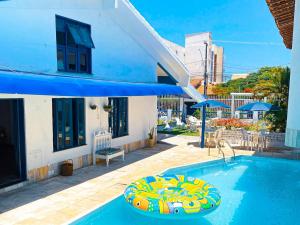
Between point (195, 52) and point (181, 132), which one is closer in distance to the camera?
point (181, 132)

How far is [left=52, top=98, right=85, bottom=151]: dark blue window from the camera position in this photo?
42.5 feet

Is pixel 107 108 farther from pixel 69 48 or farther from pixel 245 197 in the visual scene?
pixel 245 197

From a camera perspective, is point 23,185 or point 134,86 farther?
point 134,86

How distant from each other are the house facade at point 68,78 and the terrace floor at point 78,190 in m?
1.06

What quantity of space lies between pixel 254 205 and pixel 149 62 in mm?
12762

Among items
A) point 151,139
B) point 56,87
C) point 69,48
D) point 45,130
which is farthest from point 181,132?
point 56,87

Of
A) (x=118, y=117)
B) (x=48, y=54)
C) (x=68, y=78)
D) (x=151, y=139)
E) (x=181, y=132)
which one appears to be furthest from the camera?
(x=181, y=132)

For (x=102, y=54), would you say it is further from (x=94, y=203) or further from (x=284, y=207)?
(x=284, y=207)

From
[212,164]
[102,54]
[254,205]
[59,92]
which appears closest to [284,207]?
[254,205]

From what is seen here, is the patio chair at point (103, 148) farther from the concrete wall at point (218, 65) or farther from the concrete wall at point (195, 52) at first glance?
the concrete wall at point (218, 65)

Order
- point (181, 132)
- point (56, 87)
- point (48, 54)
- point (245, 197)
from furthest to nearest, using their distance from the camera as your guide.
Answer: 1. point (181, 132)
2. point (48, 54)
3. point (245, 197)
4. point (56, 87)

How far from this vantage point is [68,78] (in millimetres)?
11773

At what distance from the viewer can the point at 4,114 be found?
16812 millimetres

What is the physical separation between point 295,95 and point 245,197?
7.36m
